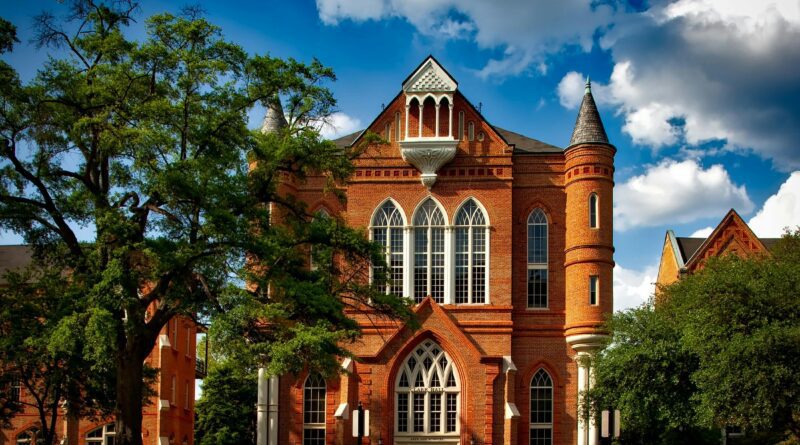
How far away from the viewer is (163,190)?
82.0 ft

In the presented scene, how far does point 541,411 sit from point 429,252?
7975 millimetres

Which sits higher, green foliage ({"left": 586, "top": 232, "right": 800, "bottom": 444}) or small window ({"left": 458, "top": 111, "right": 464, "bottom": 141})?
small window ({"left": 458, "top": 111, "right": 464, "bottom": 141})

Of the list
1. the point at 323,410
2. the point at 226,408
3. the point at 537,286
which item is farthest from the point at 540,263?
the point at 226,408

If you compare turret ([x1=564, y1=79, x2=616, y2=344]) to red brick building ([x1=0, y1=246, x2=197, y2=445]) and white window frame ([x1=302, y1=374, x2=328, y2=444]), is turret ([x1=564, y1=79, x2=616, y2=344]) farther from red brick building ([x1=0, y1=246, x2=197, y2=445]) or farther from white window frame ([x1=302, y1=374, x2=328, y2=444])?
red brick building ([x1=0, y1=246, x2=197, y2=445])

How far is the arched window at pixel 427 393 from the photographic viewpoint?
138 feet

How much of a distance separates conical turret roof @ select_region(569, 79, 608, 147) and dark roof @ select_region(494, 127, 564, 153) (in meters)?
1.08

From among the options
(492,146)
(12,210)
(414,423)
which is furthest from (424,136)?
(12,210)

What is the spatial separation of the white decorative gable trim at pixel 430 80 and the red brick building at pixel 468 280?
60 millimetres

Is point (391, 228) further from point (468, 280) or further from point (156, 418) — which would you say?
point (156, 418)

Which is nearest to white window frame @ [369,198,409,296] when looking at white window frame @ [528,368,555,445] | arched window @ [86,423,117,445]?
white window frame @ [528,368,555,445]

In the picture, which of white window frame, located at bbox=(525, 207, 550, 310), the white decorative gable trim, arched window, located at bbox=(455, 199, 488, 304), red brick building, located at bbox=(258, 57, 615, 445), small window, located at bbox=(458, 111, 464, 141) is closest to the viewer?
red brick building, located at bbox=(258, 57, 615, 445)

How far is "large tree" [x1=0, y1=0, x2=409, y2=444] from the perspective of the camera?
82.2 ft

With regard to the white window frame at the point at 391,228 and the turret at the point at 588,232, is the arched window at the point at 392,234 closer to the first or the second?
the white window frame at the point at 391,228

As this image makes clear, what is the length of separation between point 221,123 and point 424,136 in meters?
18.5
